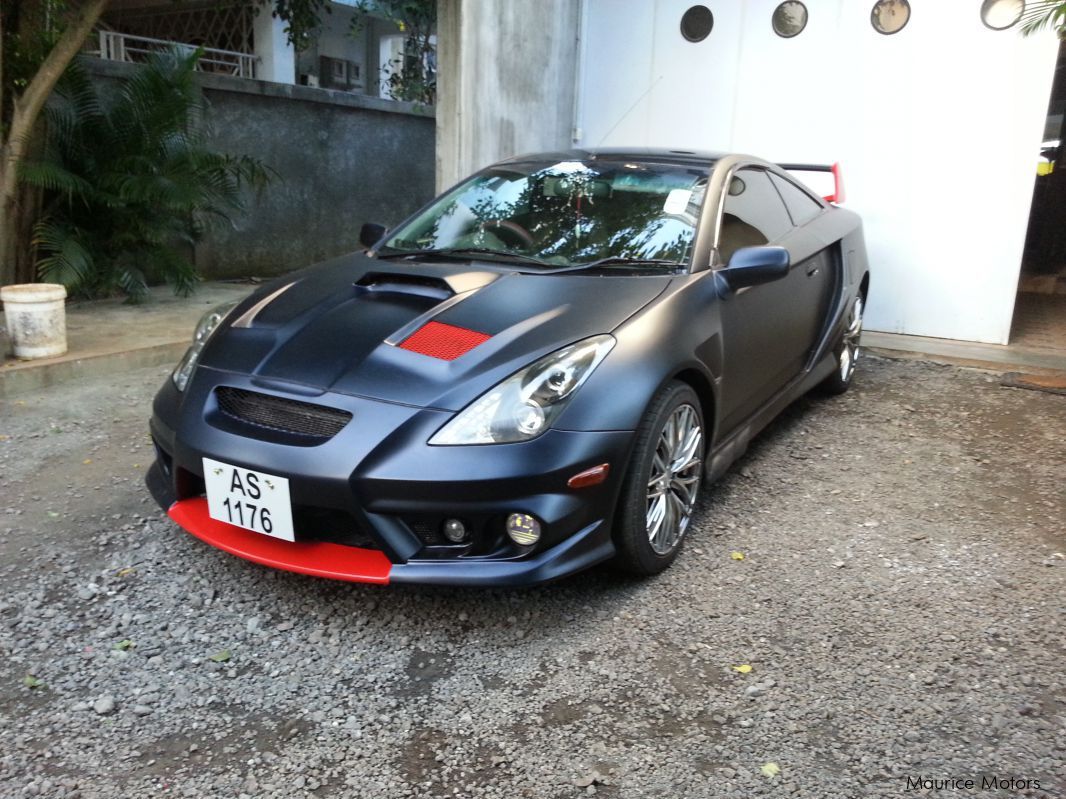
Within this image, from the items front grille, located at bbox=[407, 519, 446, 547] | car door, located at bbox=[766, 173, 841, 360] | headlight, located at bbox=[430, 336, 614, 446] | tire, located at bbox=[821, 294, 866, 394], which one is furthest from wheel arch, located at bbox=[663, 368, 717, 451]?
tire, located at bbox=[821, 294, 866, 394]

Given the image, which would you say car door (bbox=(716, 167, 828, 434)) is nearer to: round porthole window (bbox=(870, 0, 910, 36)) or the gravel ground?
the gravel ground

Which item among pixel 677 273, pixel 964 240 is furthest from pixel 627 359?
pixel 964 240

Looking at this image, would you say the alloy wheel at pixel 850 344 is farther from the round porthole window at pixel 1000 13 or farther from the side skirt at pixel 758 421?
the round porthole window at pixel 1000 13

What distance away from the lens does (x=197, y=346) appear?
308 cm

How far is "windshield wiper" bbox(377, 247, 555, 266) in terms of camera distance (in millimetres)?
3229

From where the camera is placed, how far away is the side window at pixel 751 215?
11.3 feet

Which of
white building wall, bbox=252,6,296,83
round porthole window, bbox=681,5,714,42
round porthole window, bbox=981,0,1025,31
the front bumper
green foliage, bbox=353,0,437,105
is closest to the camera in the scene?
the front bumper

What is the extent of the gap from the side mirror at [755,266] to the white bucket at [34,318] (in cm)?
374

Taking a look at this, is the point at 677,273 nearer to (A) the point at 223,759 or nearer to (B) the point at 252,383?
(B) the point at 252,383

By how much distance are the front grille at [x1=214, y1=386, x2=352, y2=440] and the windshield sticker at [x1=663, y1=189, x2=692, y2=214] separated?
1.56 metres

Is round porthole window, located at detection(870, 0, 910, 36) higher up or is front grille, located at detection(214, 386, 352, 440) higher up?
round porthole window, located at detection(870, 0, 910, 36)

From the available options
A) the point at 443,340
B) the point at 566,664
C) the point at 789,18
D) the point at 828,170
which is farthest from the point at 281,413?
the point at 789,18

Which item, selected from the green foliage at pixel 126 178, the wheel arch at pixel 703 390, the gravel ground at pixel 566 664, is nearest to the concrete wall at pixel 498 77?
the green foliage at pixel 126 178

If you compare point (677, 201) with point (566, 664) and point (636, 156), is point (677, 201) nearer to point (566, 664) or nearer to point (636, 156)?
point (636, 156)
